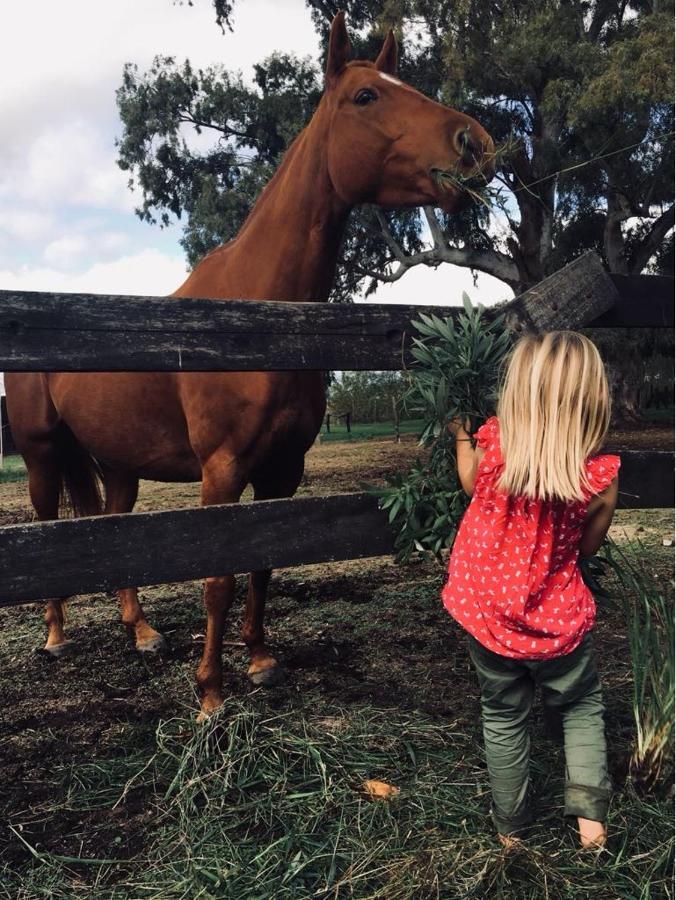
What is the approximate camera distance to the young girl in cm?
195

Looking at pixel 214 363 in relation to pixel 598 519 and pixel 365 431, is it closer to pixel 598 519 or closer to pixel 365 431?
pixel 598 519

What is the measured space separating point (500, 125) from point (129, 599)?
18407mm

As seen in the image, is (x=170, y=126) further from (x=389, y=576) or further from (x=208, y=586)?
(x=208, y=586)

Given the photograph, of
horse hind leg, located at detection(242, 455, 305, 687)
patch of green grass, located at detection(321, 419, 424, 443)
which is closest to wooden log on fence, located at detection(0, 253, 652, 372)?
horse hind leg, located at detection(242, 455, 305, 687)

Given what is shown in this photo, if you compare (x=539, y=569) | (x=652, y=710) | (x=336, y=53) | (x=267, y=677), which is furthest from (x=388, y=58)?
(x=652, y=710)

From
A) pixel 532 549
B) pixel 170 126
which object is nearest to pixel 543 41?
pixel 170 126

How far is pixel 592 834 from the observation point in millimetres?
1931

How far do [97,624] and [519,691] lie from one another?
3.90 m

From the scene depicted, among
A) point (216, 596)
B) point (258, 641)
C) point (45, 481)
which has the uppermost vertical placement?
point (45, 481)

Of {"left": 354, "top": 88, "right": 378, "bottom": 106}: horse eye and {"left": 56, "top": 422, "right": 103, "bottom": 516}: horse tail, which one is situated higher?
{"left": 354, "top": 88, "right": 378, "bottom": 106}: horse eye

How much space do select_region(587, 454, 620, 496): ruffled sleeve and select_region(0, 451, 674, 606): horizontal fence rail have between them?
0.78m

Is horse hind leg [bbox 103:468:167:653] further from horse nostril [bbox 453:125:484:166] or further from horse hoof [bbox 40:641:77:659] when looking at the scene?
horse nostril [bbox 453:125:484:166]

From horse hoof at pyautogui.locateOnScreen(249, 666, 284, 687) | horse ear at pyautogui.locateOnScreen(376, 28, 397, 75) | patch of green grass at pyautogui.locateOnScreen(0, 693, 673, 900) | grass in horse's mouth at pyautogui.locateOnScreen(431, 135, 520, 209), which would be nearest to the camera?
patch of green grass at pyautogui.locateOnScreen(0, 693, 673, 900)

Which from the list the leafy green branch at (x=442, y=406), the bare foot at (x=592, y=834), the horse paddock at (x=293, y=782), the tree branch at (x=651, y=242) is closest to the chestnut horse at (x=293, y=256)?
the horse paddock at (x=293, y=782)
